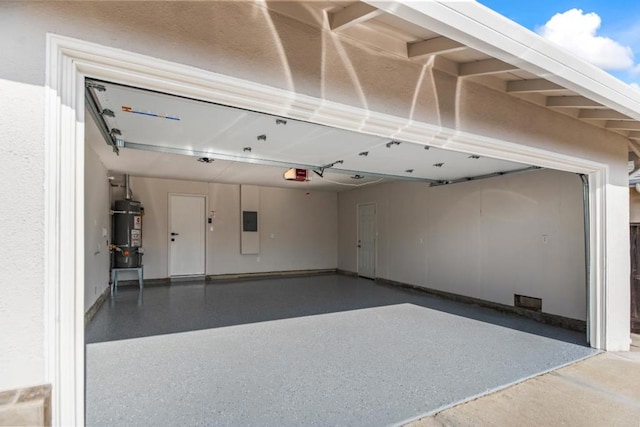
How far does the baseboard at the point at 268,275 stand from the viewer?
26.4 feet

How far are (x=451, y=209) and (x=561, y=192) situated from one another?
1850 mm

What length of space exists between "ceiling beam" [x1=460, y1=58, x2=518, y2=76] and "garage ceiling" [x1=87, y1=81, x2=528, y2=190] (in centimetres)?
115

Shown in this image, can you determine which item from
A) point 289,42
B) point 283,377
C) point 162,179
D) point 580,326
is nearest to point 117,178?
point 162,179

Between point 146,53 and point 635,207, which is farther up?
point 146,53

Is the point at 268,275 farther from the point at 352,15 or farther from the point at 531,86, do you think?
the point at 352,15

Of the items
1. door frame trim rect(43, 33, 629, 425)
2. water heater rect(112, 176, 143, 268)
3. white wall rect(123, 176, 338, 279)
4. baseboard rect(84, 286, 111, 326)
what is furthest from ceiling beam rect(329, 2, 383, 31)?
white wall rect(123, 176, 338, 279)

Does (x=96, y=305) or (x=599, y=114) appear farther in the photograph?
(x=96, y=305)

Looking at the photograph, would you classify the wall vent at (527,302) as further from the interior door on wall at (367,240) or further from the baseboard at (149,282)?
the baseboard at (149,282)

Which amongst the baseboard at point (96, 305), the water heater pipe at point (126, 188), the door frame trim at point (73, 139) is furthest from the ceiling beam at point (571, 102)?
the water heater pipe at point (126, 188)

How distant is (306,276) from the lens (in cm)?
880

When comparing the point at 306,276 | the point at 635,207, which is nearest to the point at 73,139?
the point at 635,207

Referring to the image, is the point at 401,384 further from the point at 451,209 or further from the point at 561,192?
the point at 451,209

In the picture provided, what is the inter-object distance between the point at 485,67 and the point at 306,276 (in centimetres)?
724

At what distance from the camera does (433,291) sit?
6.55 metres
